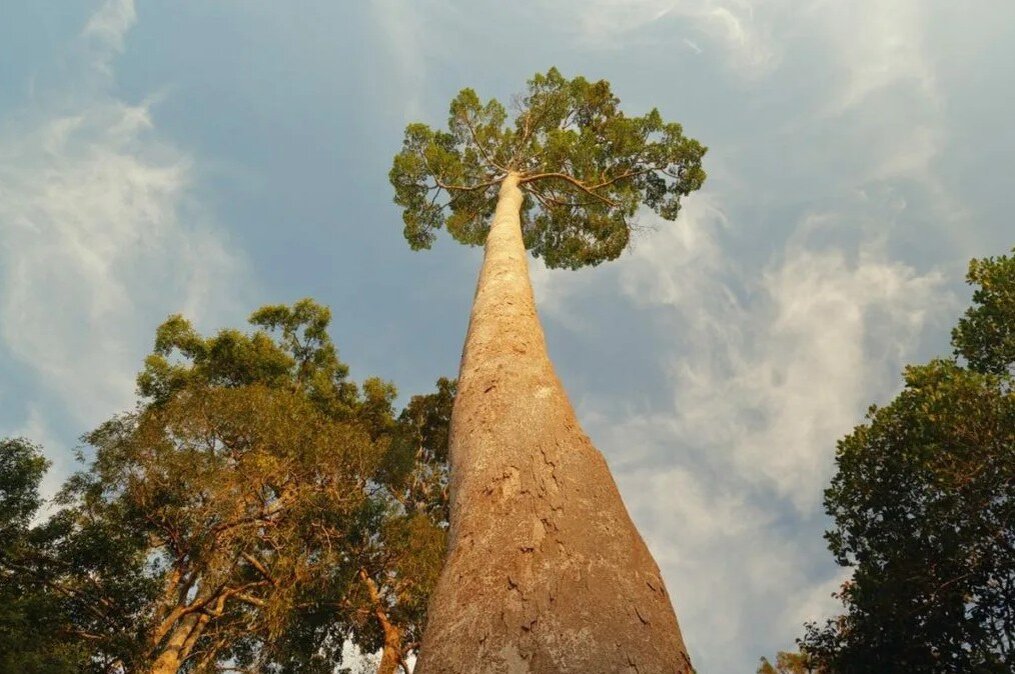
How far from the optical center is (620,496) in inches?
131

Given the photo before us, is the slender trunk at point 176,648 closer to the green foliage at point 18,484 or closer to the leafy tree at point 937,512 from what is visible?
the green foliage at point 18,484

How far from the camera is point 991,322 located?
1016cm

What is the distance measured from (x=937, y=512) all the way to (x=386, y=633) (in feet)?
35.0

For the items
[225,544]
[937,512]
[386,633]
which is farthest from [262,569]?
[937,512]

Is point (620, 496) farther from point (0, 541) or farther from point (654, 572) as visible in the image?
point (0, 541)

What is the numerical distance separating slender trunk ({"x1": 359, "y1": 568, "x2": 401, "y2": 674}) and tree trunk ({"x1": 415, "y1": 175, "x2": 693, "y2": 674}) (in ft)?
35.1

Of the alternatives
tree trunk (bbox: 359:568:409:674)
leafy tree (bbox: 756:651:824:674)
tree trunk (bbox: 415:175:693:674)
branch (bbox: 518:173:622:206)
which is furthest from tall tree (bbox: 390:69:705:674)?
leafy tree (bbox: 756:651:824:674)

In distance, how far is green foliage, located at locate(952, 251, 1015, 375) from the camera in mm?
9969

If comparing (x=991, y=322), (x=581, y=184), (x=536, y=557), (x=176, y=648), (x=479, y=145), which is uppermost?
(x=479, y=145)

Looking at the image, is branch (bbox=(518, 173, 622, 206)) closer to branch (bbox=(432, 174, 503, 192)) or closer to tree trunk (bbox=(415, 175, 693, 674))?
branch (bbox=(432, 174, 503, 192))

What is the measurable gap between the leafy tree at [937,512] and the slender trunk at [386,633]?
8.14 m

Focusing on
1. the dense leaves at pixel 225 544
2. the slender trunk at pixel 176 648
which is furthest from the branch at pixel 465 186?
the slender trunk at pixel 176 648

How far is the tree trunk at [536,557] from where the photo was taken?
2264mm

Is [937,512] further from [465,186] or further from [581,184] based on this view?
[465,186]
